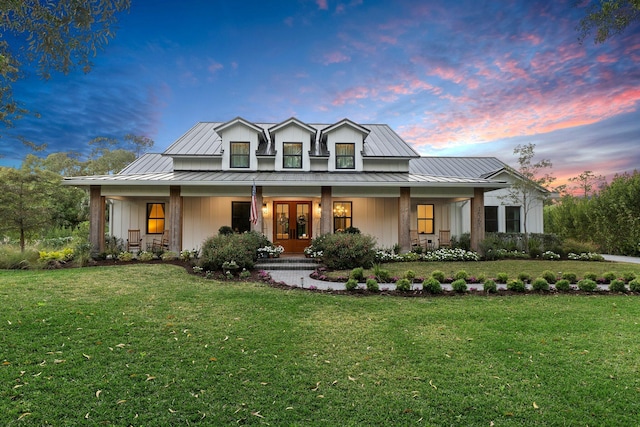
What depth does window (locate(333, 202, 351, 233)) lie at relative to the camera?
50.5 ft

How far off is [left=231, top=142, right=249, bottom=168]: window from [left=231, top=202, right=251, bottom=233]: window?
1.89 meters

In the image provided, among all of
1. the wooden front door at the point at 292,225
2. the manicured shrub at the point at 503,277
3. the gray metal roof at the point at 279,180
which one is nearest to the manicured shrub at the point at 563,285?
the manicured shrub at the point at 503,277

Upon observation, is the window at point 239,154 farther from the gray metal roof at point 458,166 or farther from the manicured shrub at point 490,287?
the manicured shrub at point 490,287

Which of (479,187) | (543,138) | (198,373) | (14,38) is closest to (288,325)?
(198,373)

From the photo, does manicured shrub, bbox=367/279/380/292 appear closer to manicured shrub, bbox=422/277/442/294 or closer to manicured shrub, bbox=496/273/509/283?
manicured shrub, bbox=422/277/442/294

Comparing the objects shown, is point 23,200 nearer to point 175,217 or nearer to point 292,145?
point 175,217

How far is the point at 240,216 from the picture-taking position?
49.9 feet

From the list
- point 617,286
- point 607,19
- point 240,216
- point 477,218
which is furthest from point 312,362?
point 477,218

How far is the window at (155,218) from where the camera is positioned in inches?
599

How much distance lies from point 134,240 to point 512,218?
20.3 m

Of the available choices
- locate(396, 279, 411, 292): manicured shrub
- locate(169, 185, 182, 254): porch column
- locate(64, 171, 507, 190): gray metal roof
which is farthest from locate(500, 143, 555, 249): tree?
locate(169, 185, 182, 254): porch column

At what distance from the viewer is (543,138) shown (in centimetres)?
1658

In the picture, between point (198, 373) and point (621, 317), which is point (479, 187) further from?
point (198, 373)

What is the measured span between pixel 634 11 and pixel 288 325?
6902 millimetres
